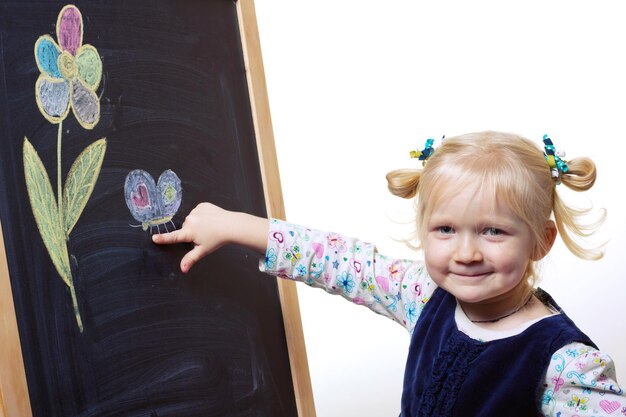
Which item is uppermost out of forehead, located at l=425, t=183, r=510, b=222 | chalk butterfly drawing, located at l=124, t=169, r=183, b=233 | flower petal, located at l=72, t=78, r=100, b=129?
flower petal, located at l=72, t=78, r=100, b=129

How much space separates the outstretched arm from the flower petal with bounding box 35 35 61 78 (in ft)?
1.19

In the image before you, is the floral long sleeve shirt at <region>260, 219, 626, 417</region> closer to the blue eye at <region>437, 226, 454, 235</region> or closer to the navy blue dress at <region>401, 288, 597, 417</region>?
the navy blue dress at <region>401, 288, 597, 417</region>

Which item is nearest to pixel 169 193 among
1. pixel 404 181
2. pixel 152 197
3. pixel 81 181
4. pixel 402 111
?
pixel 152 197

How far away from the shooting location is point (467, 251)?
1.74m

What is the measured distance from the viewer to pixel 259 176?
6.75 ft

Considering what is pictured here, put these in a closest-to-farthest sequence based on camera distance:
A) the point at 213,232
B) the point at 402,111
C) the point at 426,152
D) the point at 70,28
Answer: the point at 70,28, the point at 213,232, the point at 426,152, the point at 402,111

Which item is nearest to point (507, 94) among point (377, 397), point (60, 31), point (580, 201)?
point (580, 201)

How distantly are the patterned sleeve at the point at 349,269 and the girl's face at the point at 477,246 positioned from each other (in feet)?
0.66

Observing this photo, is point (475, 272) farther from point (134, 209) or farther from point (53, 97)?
point (53, 97)

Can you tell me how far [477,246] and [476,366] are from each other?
0.25 m

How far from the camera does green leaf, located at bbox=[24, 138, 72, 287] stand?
1.49 m

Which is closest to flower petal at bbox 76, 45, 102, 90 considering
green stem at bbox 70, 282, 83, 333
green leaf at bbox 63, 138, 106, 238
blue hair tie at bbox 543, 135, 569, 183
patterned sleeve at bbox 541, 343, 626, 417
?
green leaf at bbox 63, 138, 106, 238

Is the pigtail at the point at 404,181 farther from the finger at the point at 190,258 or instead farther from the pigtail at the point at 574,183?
the finger at the point at 190,258

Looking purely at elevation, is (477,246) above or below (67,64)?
below
